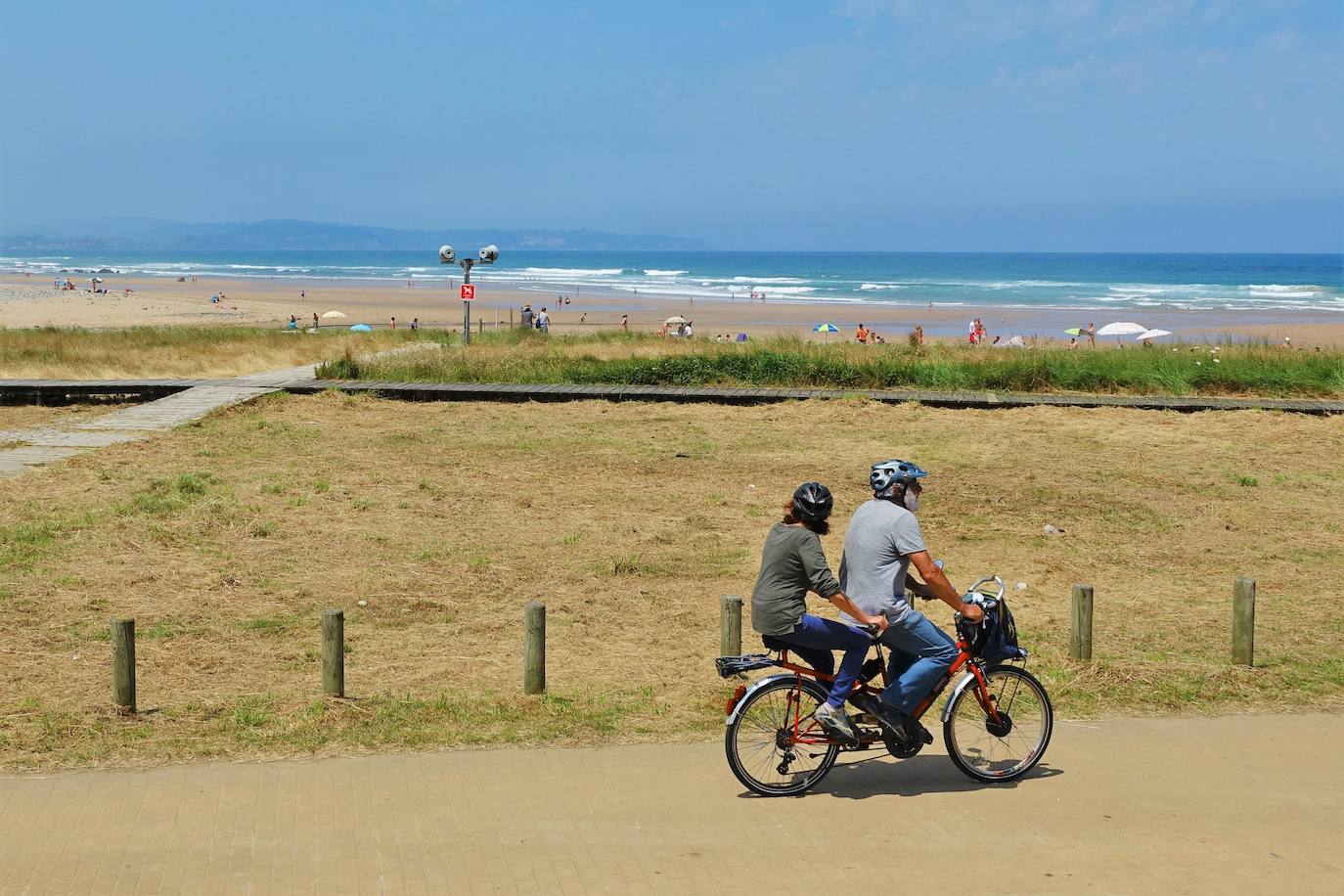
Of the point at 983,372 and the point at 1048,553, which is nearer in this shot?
the point at 1048,553

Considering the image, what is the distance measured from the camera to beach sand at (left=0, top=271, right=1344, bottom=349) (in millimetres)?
59344

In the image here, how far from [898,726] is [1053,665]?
2635mm

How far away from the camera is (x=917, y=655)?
6629 millimetres

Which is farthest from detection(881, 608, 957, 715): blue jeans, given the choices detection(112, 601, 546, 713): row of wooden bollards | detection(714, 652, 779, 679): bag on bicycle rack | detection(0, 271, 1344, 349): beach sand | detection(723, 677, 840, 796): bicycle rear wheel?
detection(0, 271, 1344, 349): beach sand

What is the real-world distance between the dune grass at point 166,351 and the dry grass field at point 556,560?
773 cm

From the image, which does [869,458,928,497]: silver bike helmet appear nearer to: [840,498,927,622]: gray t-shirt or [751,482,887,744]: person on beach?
[840,498,927,622]: gray t-shirt

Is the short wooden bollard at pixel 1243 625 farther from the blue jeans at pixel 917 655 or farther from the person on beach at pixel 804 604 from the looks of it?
the person on beach at pixel 804 604

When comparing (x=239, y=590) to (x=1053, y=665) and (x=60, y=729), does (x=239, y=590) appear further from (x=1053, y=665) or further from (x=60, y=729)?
(x=1053, y=665)

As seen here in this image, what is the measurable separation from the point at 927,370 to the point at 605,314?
48.0 m

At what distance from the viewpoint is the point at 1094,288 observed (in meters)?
104

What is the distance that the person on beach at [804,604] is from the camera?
20.8 ft

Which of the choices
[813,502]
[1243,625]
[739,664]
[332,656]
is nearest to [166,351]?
[332,656]

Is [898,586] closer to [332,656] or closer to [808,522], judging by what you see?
[808,522]

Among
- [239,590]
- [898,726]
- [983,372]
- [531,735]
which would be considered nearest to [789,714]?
[898,726]
